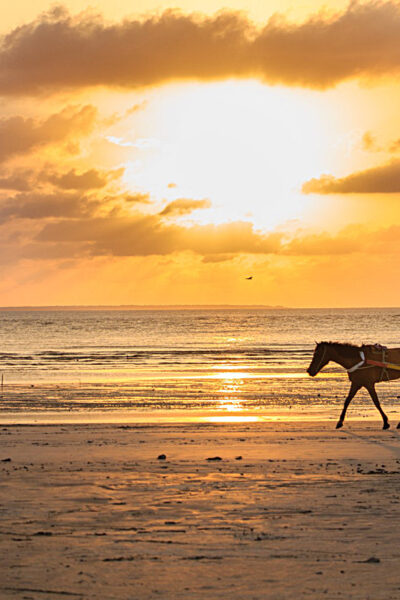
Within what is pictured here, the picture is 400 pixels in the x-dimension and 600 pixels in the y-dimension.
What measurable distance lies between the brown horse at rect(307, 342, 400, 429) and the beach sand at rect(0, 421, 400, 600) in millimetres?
3013

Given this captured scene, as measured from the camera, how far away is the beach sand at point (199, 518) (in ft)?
26.5

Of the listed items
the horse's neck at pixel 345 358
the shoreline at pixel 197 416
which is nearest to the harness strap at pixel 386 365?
the horse's neck at pixel 345 358

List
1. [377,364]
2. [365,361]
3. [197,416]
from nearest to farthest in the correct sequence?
[377,364]
[365,361]
[197,416]

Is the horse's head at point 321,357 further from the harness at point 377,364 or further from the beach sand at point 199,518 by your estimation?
the beach sand at point 199,518

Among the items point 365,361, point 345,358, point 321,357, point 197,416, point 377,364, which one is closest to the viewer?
point 377,364

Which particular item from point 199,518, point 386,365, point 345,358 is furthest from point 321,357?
point 199,518

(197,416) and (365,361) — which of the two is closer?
(365,361)

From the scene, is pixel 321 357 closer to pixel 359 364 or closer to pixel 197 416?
pixel 359 364

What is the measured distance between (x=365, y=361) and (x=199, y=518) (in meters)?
10.7

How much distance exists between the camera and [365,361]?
20.3 metres

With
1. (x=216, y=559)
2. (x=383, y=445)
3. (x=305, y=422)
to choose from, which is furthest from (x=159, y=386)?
(x=216, y=559)

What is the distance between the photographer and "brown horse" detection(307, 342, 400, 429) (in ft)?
66.3

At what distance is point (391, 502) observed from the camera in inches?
449

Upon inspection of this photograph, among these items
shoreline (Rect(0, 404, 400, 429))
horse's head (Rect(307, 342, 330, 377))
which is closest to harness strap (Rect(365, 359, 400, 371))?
horse's head (Rect(307, 342, 330, 377))
